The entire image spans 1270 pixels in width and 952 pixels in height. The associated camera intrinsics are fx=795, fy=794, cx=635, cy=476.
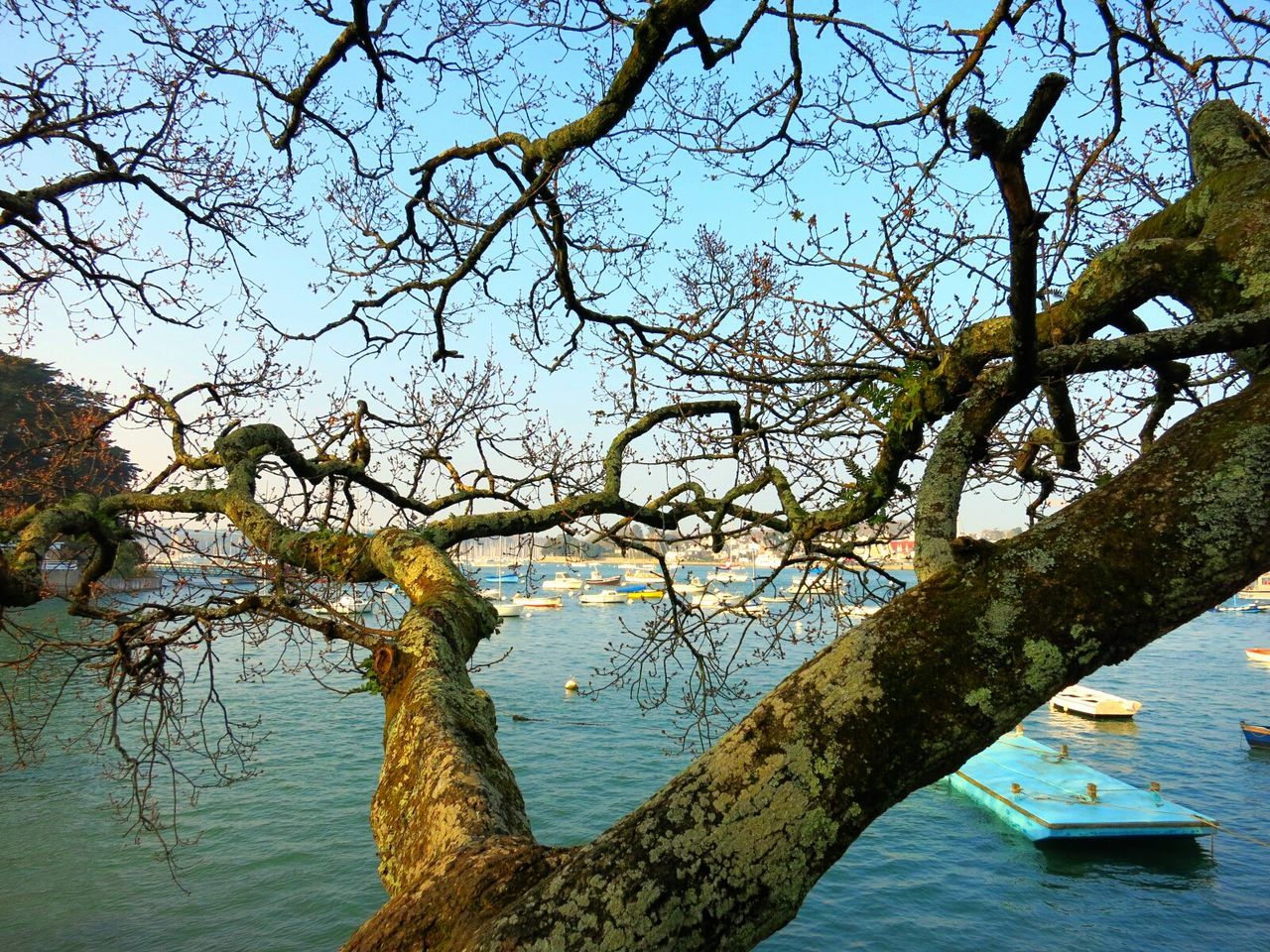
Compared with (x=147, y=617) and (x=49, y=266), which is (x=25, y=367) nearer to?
(x=49, y=266)

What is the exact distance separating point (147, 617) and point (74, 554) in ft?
8.54

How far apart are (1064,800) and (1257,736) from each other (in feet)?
29.5

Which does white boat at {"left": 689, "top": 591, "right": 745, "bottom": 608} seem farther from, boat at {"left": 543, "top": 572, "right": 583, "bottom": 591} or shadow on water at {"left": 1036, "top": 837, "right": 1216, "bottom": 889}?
boat at {"left": 543, "top": 572, "right": 583, "bottom": 591}

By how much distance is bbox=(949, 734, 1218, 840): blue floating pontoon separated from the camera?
16.1 metres

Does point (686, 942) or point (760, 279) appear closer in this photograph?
point (686, 942)

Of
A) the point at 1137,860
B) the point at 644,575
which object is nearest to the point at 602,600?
the point at 1137,860

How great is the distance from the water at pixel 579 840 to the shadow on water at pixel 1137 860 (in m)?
0.05

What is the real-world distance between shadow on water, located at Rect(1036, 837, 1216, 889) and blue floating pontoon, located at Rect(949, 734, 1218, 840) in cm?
32

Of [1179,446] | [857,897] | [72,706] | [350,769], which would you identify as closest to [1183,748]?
[857,897]

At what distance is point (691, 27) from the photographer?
354 centimetres

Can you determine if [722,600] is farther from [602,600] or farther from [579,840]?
[602,600]

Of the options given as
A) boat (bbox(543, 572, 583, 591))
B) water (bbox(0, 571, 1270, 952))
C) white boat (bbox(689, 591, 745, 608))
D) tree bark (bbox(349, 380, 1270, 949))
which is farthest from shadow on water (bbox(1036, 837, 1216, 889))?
boat (bbox(543, 572, 583, 591))

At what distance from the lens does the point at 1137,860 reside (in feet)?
52.3

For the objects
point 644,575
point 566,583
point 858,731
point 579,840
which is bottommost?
point 579,840
